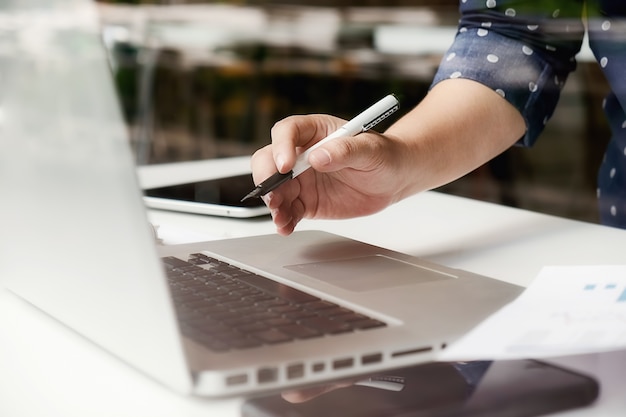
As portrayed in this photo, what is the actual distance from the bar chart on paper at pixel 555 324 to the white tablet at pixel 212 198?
0.36m

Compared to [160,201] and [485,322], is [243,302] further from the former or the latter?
[160,201]

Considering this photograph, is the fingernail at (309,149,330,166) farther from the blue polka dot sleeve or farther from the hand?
the blue polka dot sleeve

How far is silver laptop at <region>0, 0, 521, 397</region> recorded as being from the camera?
299mm

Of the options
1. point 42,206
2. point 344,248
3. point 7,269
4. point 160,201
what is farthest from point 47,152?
point 160,201

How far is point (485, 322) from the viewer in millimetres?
376

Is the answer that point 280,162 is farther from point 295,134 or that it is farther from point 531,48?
point 531,48

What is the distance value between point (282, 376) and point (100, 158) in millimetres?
112

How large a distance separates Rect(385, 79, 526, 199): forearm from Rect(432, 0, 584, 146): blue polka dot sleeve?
0.04 feet

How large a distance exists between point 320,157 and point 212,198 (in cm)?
25

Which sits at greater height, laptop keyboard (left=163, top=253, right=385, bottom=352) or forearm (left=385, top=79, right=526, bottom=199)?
forearm (left=385, top=79, right=526, bottom=199)

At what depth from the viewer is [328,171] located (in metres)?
0.58

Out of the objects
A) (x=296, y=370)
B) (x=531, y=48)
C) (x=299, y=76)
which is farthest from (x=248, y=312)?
(x=299, y=76)

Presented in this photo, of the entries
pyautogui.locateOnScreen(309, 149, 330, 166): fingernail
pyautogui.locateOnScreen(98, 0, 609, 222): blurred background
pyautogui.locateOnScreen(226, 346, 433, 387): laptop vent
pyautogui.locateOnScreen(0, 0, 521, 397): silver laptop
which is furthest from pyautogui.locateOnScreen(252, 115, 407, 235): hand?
pyautogui.locateOnScreen(98, 0, 609, 222): blurred background

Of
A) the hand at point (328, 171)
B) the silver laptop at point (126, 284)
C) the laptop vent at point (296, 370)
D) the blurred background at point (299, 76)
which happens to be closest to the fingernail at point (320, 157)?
the hand at point (328, 171)
